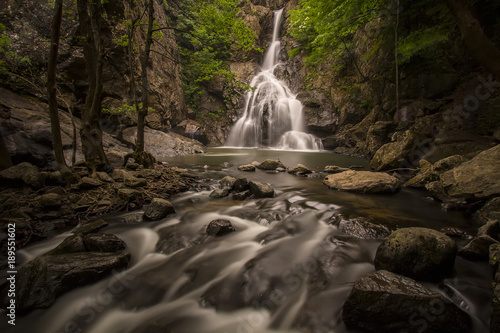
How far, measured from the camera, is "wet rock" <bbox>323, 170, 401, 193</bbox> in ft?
16.9

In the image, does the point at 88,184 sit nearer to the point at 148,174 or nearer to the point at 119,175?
the point at 119,175


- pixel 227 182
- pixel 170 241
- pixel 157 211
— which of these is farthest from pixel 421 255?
pixel 227 182

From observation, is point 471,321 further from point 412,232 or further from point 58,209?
point 58,209

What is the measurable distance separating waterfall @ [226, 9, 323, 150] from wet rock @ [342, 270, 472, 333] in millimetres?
17977

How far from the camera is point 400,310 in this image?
1.59m

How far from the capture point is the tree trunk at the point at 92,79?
466 cm

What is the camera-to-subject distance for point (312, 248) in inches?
114

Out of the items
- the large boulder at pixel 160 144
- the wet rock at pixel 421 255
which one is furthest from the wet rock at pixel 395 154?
the large boulder at pixel 160 144

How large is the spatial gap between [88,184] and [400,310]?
5455 millimetres

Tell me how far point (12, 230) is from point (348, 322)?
430 cm

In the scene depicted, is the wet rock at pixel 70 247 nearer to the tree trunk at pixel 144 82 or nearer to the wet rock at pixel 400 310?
the wet rock at pixel 400 310

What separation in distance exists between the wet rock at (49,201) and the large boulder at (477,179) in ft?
24.4

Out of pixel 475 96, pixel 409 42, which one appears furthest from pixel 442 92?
pixel 409 42

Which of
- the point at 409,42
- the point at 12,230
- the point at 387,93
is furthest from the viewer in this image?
the point at 387,93
